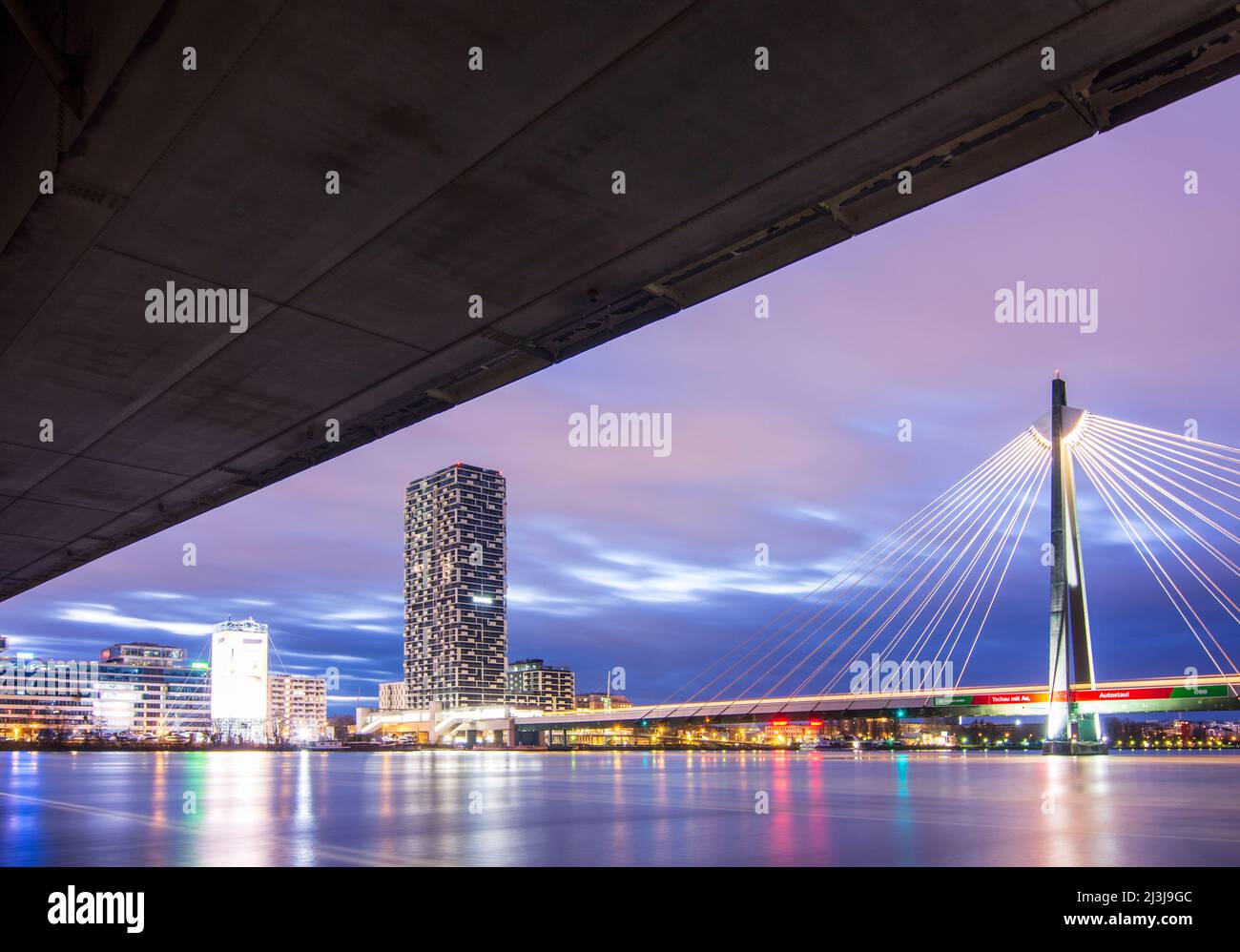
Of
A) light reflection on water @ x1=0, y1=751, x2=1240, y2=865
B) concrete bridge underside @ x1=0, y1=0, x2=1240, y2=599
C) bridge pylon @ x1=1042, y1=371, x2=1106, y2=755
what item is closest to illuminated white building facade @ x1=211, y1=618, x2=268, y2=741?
bridge pylon @ x1=1042, y1=371, x2=1106, y2=755

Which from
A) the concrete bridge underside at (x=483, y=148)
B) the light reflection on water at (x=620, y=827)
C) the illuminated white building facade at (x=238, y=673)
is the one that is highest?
the concrete bridge underside at (x=483, y=148)

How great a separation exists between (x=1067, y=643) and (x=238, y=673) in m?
164

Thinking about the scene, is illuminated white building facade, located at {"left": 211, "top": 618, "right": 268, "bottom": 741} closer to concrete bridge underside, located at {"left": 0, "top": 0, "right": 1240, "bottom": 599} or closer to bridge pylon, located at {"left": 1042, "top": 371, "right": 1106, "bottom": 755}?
bridge pylon, located at {"left": 1042, "top": 371, "right": 1106, "bottom": 755}

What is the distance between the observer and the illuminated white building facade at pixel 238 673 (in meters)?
184

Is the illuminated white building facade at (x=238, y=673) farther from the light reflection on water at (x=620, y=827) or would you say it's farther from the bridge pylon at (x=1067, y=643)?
the light reflection on water at (x=620, y=827)

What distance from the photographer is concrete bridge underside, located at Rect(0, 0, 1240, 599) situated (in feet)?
27.7

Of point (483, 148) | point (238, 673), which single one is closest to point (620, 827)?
point (483, 148)

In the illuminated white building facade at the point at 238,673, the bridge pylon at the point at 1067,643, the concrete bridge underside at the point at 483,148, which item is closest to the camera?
the concrete bridge underside at the point at 483,148

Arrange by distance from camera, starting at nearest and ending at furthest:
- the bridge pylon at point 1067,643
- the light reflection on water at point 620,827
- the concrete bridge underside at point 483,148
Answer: the concrete bridge underside at point 483,148 → the light reflection on water at point 620,827 → the bridge pylon at point 1067,643

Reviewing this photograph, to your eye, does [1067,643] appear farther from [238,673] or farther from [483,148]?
[238,673]

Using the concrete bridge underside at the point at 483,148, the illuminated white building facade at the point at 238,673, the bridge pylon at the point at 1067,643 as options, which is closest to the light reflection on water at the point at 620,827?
the concrete bridge underside at the point at 483,148

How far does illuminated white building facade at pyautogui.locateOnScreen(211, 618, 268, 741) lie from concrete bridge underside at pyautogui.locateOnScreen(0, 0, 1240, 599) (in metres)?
183

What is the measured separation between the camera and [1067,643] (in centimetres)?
5731

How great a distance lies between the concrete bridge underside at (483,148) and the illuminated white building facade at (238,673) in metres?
183
